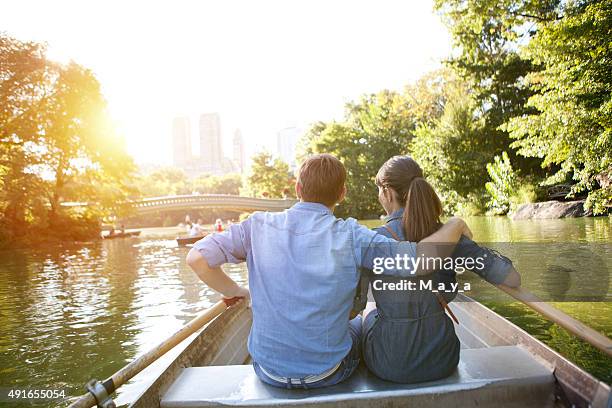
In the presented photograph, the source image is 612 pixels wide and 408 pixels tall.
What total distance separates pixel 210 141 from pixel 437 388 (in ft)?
463

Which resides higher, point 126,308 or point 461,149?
point 461,149

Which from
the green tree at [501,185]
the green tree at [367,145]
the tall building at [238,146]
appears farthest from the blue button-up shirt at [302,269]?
the tall building at [238,146]

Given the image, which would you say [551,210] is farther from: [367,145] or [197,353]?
[367,145]

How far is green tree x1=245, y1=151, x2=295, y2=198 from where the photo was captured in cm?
3581

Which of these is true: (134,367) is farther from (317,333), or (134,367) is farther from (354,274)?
(354,274)

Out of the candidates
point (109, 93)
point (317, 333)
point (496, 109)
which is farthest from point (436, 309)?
point (109, 93)

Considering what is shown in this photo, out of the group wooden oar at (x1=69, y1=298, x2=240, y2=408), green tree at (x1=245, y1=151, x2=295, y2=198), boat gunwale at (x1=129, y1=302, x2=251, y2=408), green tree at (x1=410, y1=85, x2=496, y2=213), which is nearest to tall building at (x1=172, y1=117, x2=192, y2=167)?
green tree at (x1=245, y1=151, x2=295, y2=198)

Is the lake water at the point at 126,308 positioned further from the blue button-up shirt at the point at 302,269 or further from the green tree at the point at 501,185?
the green tree at the point at 501,185

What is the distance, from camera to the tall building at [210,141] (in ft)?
453

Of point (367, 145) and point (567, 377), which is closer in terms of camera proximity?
point (567, 377)

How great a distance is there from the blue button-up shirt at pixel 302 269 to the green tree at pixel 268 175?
33.9 metres

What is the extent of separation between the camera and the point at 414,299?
63.1 inches

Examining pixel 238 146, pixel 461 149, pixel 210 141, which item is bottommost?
pixel 461 149

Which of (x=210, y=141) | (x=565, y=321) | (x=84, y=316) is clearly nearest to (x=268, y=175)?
(x=84, y=316)
